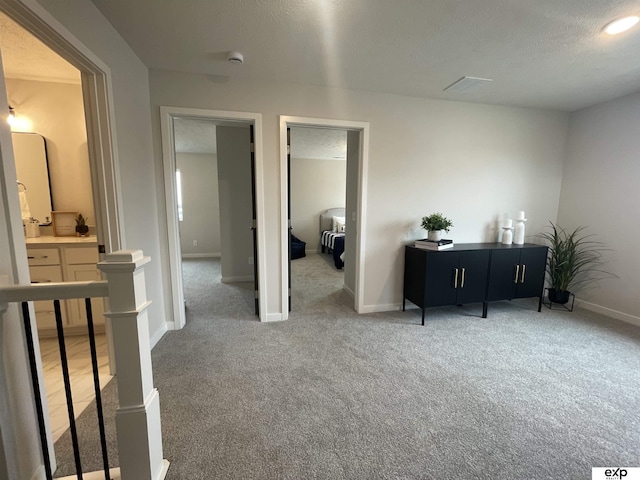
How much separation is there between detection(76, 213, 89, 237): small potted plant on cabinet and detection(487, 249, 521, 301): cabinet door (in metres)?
4.15

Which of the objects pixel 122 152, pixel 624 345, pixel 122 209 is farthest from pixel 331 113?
pixel 624 345

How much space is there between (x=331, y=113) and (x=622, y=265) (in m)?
3.61

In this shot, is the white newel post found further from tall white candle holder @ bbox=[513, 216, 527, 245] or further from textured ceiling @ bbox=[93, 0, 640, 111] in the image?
tall white candle holder @ bbox=[513, 216, 527, 245]

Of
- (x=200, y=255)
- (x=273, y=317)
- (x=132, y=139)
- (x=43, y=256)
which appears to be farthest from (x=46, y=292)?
(x=200, y=255)

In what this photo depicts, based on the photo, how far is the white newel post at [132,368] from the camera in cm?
98

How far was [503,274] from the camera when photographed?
9.85ft

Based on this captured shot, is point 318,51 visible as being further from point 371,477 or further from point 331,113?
point 371,477

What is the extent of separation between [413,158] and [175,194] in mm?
2504

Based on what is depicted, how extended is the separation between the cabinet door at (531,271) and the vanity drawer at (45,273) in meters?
4.62

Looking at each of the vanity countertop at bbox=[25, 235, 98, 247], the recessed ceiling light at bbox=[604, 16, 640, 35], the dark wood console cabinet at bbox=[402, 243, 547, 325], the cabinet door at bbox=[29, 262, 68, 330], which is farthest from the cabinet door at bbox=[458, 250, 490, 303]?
the cabinet door at bbox=[29, 262, 68, 330]

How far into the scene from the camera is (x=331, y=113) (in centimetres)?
278

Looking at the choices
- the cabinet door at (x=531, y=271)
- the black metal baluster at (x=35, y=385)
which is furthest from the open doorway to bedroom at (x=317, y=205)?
the black metal baluster at (x=35, y=385)

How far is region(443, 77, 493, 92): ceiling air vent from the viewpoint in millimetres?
2497

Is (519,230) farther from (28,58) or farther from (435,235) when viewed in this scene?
(28,58)
